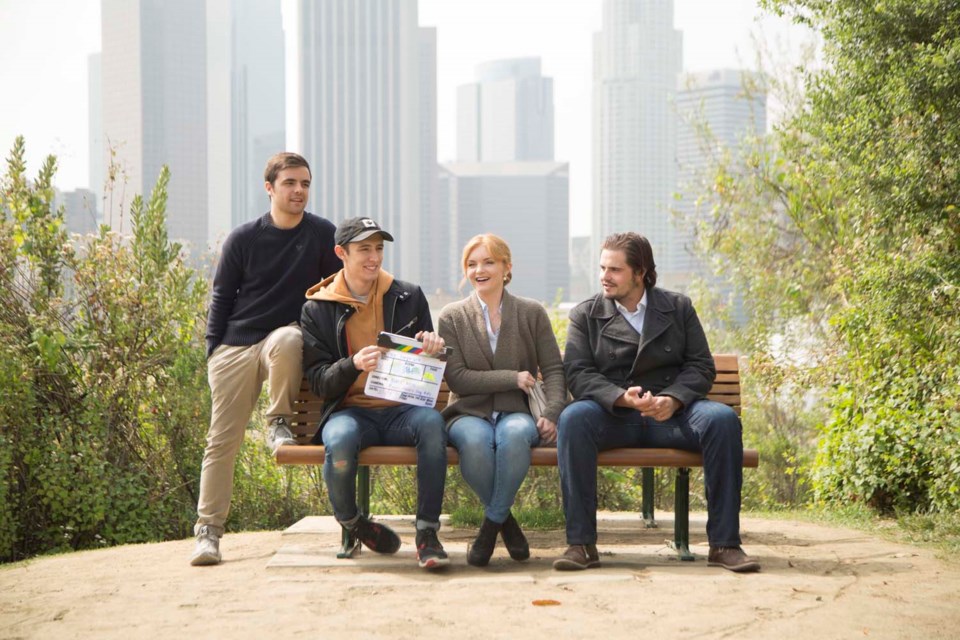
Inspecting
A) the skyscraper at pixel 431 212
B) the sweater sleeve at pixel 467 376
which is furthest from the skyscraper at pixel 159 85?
the sweater sleeve at pixel 467 376

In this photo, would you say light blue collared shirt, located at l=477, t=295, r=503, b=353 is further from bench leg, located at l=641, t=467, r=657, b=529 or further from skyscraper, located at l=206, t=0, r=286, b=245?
skyscraper, located at l=206, t=0, r=286, b=245

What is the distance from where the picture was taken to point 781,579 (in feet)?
13.9

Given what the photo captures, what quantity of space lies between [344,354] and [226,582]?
1127 millimetres

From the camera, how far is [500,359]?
484 cm

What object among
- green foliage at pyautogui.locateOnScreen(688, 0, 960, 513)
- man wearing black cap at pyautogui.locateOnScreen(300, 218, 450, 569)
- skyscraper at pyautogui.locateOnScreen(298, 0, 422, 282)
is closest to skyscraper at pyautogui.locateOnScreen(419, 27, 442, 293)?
skyscraper at pyautogui.locateOnScreen(298, 0, 422, 282)

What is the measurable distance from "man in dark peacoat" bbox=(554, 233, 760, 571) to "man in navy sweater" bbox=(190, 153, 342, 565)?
4.34 feet

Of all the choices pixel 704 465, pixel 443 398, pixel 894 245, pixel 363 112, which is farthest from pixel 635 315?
pixel 363 112

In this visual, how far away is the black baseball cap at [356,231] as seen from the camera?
4.70 metres

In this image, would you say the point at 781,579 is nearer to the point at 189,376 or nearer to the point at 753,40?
the point at 189,376

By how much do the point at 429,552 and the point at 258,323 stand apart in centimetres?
140

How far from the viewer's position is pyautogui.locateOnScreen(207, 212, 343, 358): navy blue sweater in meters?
4.98

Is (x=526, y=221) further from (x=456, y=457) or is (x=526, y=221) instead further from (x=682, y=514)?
(x=456, y=457)

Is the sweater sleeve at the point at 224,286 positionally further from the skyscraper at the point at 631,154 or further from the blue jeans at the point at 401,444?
the skyscraper at the point at 631,154

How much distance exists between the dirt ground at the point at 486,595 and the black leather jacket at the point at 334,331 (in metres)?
0.78
